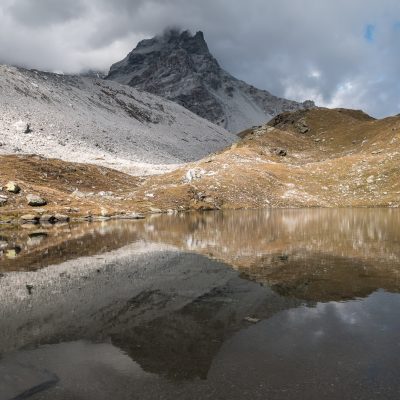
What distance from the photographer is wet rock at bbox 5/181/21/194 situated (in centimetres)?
8244

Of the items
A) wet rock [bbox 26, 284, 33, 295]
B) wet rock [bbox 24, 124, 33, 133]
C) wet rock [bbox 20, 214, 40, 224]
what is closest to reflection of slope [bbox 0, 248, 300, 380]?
wet rock [bbox 26, 284, 33, 295]

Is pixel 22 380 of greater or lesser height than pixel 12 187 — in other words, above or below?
Result: below

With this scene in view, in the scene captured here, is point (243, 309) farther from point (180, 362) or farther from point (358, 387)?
point (358, 387)

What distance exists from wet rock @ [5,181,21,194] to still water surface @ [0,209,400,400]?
50.1m

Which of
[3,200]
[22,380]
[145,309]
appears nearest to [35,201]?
[3,200]

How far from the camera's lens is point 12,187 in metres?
82.8

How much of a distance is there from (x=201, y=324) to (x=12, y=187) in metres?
74.9

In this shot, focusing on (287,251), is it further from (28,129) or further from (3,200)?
(28,129)

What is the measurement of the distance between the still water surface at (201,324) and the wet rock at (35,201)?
4600cm

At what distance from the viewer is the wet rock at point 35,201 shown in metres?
80.2

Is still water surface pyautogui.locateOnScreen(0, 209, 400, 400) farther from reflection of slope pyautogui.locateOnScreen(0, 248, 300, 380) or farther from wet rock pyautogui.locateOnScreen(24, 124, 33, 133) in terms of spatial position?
wet rock pyautogui.locateOnScreen(24, 124, 33, 133)

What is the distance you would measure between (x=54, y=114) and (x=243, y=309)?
184299 mm

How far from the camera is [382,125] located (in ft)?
614

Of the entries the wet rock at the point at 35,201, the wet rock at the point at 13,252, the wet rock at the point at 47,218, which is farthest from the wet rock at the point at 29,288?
the wet rock at the point at 35,201
